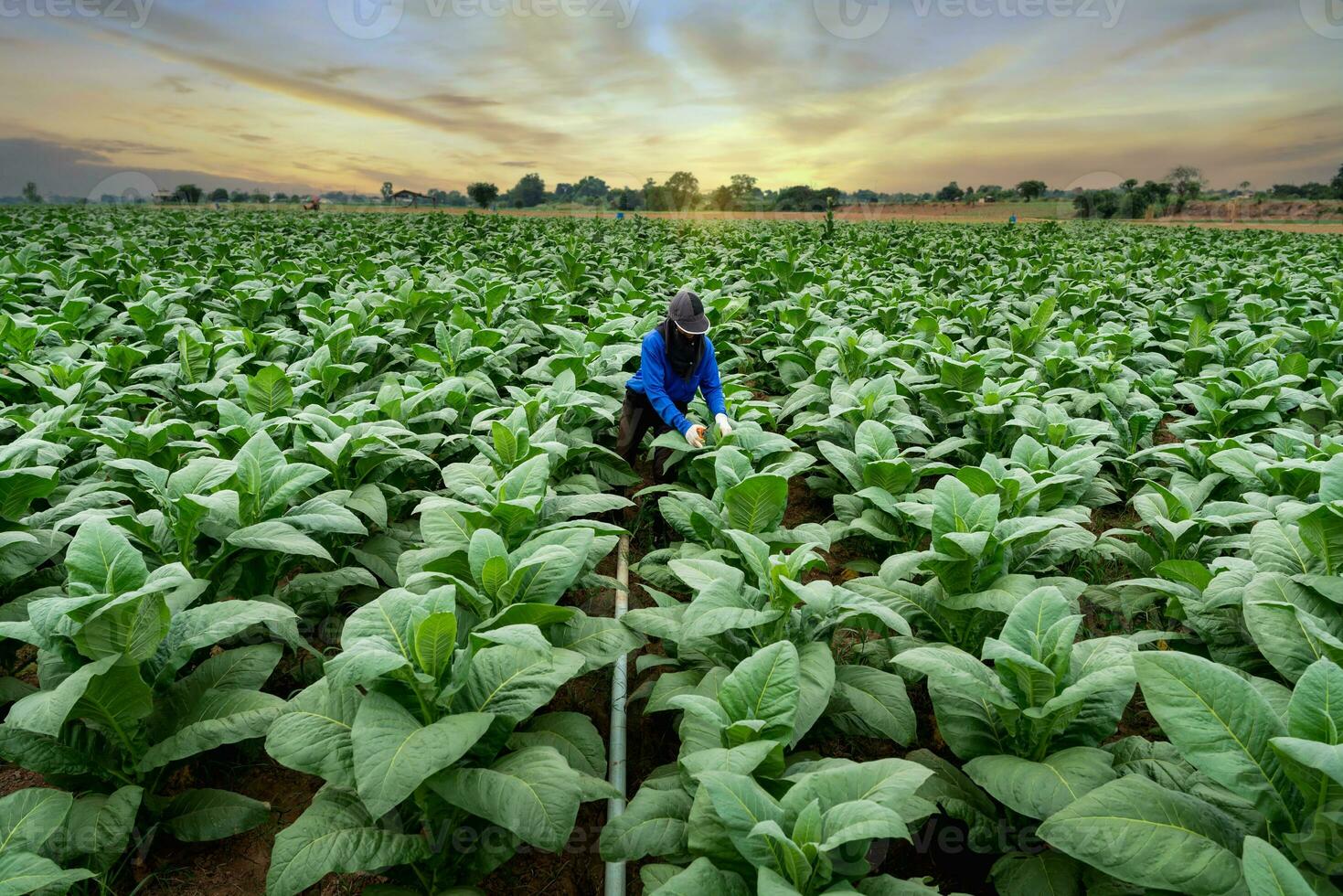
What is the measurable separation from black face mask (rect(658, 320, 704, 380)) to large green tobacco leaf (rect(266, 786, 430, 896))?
340 cm

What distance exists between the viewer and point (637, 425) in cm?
537

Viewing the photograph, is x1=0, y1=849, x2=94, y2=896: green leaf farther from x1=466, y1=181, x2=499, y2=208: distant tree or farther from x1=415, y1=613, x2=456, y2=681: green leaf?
x1=466, y1=181, x2=499, y2=208: distant tree

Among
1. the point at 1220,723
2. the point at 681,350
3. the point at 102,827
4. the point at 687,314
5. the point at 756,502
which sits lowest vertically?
the point at 102,827

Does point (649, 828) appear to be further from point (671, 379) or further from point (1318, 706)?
point (671, 379)

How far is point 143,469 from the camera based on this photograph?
3.11 meters

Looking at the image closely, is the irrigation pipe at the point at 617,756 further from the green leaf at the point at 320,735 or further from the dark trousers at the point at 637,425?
the dark trousers at the point at 637,425

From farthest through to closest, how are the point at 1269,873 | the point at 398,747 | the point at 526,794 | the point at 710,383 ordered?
the point at 710,383
the point at 526,794
the point at 398,747
the point at 1269,873

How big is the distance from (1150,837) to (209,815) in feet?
9.41

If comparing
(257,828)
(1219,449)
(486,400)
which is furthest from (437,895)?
(1219,449)

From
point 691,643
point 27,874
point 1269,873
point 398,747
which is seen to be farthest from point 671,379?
point 1269,873

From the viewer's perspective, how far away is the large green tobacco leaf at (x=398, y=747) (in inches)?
70.0

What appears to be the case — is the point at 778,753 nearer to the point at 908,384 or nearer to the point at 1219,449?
the point at 1219,449

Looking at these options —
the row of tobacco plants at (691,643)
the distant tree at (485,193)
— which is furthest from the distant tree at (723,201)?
the row of tobacco plants at (691,643)

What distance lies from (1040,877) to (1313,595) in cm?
146
